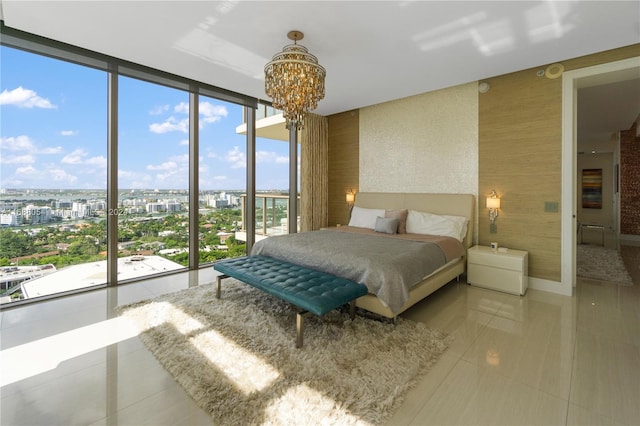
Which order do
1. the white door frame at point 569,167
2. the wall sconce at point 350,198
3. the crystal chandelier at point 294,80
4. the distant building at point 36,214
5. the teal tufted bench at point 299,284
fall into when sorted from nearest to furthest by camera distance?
the teal tufted bench at point 299,284 → the crystal chandelier at point 294,80 → the distant building at point 36,214 → the white door frame at point 569,167 → the wall sconce at point 350,198

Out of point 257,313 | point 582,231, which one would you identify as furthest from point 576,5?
point 582,231

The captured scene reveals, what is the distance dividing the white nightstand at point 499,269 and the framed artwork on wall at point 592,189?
6.29m

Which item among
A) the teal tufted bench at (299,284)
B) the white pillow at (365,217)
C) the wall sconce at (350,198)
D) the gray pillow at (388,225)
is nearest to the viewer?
the teal tufted bench at (299,284)

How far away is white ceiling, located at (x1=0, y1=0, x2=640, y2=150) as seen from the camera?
8.05 feet

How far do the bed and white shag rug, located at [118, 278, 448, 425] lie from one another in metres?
0.38

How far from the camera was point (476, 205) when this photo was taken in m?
4.09

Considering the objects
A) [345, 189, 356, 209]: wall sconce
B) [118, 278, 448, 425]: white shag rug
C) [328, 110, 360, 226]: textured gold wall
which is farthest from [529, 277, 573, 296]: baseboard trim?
[328, 110, 360, 226]: textured gold wall

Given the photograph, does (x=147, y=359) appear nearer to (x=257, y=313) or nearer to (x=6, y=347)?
(x=257, y=313)

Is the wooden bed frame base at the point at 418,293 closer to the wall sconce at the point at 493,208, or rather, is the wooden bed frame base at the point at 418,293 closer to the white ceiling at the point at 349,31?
the wall sconce at the point at 493,208

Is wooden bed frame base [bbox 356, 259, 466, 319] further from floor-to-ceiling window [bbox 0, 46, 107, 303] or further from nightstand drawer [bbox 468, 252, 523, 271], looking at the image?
floor-to-ceiling window [bbox 0, 46, 107, 303]

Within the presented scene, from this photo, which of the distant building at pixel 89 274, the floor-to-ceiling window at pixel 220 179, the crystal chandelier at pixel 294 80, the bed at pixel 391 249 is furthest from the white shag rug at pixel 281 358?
the crystal chandelier at pixel 294 80

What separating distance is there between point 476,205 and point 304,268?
2684 millimetres

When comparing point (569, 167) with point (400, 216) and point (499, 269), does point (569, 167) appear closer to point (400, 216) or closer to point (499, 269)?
point (499, 269)

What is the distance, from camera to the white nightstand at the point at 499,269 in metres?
3.36
